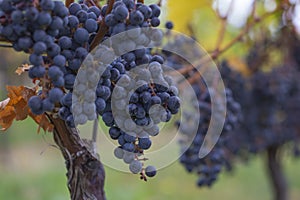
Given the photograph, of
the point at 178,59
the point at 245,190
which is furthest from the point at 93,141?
the point at 245,190

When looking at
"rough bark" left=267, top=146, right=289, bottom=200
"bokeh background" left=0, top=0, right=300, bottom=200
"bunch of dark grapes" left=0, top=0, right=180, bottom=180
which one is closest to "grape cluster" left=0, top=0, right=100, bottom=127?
"bunch of dark grapes" left=0, top=0, right=180, bottom=180

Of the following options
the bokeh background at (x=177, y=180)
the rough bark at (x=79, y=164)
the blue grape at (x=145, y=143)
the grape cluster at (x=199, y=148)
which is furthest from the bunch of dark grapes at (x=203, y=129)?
the blue grape at (x=145, y=143)

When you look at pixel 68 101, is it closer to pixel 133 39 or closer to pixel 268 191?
pixel 133 39

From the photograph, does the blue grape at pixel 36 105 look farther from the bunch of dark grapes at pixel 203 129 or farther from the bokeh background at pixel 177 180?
the bokeh background at pixel 177 180

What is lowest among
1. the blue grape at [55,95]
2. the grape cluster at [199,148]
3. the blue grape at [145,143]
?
the grape cluster at [199,148]

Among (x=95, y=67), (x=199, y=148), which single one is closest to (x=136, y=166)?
(x=95, y=67)
